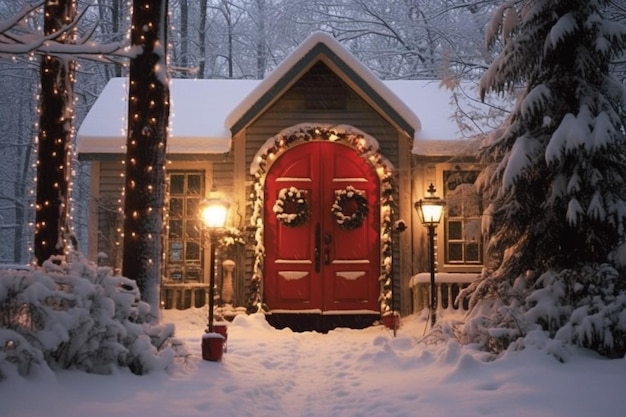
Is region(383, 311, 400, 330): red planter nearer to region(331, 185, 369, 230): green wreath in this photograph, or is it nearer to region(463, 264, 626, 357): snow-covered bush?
region(331, 185, 369, 230): green wreath

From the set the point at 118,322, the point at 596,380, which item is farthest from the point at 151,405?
the point at 596,380

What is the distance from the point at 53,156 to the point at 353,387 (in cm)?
546

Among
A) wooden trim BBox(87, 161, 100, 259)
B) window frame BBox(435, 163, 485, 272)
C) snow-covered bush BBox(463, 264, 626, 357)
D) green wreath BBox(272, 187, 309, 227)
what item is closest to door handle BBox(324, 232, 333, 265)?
green wreath BBox(272, 187, 309, 227)

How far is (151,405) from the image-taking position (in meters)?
5.06

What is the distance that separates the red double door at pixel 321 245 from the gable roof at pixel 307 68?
3.12ft

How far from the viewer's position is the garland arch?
1107 centimetres

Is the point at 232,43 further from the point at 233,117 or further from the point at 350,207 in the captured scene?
the point at 350,207

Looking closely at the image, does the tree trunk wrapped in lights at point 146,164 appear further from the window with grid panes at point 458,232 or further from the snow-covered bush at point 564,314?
the window with grid panes at point 458,232

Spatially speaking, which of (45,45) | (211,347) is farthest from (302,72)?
→ (45,45)

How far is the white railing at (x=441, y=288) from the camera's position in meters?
10.8

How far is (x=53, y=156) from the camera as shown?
9.29m

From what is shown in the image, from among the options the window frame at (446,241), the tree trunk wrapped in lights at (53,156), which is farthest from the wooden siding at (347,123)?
the tree trunk wrapped in lights at (53,156)

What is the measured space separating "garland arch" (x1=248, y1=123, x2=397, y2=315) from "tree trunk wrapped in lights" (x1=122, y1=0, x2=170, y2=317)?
3570 mm

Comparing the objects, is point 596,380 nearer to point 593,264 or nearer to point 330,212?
point 593,264
